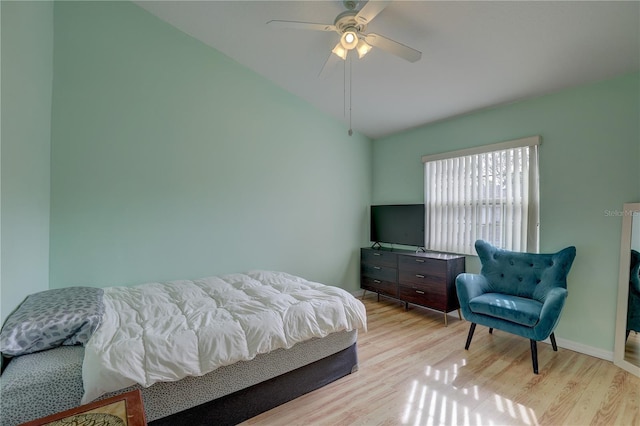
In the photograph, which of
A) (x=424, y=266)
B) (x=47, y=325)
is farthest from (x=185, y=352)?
(x=424, y=266)

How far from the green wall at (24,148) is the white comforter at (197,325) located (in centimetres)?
53

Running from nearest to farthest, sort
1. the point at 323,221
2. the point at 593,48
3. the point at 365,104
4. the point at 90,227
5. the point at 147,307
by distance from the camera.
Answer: the point at 147,307 → the point at 593,48 → the point at 90,227 → the point at 365,104 → the point at 323,221

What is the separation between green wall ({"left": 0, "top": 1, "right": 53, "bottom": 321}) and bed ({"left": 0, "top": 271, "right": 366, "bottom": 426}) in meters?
0.27

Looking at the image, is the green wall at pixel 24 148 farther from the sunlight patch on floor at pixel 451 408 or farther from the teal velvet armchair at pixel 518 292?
the teal velvet armchair at pixel 518 292

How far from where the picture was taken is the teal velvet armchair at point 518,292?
230 centimetres

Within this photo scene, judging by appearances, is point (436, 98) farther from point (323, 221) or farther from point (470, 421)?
point (470, 421)

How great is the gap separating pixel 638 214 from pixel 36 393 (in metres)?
4.16

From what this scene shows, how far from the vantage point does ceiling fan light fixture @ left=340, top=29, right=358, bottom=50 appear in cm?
191

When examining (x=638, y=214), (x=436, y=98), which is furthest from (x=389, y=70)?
(x=638, y=214)

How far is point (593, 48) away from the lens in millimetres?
2209

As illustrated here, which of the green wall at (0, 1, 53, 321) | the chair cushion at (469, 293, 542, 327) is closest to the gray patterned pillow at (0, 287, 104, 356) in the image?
the green wall at (0, 1, 53, 321)

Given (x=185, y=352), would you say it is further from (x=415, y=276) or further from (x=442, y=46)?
(x=442, y=46)

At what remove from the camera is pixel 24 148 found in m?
1.82

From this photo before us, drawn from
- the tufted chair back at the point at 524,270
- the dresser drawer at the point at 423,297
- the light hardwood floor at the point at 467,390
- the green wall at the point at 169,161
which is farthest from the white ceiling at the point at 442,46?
the light hardwood floor at the point at 467,390
